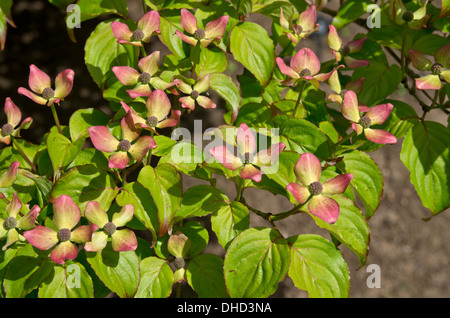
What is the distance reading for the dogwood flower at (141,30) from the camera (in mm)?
1134

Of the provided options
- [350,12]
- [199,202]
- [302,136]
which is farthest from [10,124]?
[350,12]

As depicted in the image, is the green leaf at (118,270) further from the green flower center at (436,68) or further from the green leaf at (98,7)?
the green flower center at (436,68)

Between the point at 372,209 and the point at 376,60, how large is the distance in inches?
20.3

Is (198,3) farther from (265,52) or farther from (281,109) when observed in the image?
(281,109)

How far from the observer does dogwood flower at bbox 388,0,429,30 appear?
1.17 m

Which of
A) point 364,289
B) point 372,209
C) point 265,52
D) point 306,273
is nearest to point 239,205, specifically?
point 306,273

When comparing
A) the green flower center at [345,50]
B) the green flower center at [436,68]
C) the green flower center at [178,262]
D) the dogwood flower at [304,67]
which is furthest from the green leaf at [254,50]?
the green flower center at [178,262]

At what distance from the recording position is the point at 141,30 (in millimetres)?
1156

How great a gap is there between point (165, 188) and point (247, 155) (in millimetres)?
226

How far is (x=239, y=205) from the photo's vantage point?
1.08 meters

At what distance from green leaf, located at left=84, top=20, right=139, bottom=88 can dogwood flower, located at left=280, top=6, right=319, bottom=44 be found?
47cm

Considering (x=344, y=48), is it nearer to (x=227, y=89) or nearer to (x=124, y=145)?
(x=227, y=89)

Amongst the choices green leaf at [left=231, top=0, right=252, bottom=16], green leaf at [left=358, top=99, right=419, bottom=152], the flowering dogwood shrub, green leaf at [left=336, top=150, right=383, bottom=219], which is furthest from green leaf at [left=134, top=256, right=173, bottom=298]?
green leaf at [left=231, top=0, right=252, bottom=16]

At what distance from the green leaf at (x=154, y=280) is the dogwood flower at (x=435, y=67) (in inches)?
33.9
